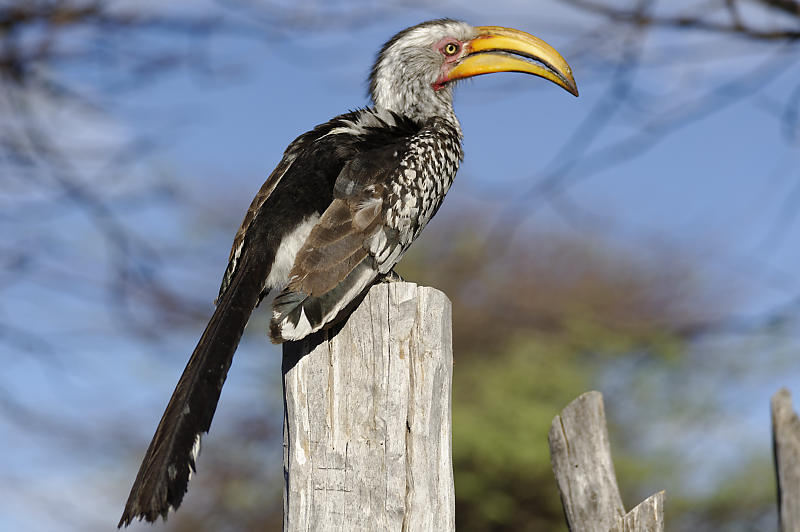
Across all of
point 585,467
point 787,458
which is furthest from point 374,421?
point 787,458

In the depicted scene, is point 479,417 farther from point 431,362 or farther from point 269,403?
point 431,362

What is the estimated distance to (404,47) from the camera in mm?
3900

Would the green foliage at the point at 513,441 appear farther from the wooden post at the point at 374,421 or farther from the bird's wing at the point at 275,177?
the wooden post at the point at 374,421

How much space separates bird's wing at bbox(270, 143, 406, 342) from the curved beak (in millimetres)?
877

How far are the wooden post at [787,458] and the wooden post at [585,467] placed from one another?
1.19 meters

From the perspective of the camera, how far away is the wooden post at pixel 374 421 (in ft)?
8.13

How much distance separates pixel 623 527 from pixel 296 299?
142 centimetres

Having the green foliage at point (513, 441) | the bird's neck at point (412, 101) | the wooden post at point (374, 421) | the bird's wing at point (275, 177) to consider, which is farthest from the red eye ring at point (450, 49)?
the green foliage at point (513, 441)

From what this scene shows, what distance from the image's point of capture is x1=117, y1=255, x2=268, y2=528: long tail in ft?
7.34

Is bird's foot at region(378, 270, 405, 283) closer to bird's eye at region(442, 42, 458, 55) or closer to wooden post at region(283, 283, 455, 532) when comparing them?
wooden post at region(283, 283, 455, 532)

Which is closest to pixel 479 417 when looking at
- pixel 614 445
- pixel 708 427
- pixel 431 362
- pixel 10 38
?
pixel 614 445

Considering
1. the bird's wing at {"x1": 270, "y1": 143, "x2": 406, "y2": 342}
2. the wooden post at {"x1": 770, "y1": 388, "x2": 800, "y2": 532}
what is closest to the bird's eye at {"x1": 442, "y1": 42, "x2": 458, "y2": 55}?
the bird's wing at {"x1": 270, "y1": 143, "x2": 406, "y2": 342}

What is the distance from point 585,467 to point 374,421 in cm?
121

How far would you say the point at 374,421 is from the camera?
252 centimetres
